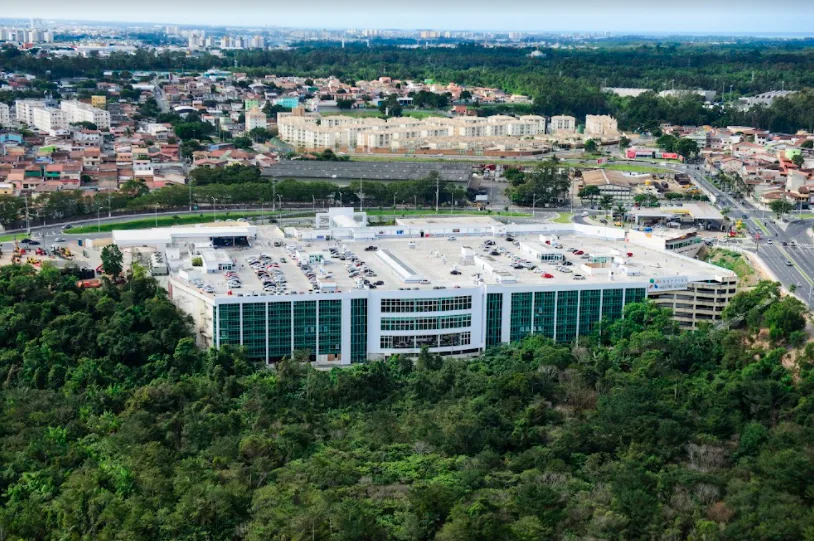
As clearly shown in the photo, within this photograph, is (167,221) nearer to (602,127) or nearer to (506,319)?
(506,319)

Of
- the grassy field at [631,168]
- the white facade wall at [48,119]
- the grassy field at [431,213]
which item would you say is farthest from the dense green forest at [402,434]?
the white facade wall at [48,119]

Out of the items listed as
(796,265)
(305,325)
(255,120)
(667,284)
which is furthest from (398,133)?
(305,325)

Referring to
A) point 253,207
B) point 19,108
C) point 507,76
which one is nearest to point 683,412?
point 253,207

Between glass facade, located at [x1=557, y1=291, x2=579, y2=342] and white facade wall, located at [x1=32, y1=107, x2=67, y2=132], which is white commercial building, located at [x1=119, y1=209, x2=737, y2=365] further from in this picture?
white facade wall, located at [x1=32, y1=107, x2=67, y2=132]

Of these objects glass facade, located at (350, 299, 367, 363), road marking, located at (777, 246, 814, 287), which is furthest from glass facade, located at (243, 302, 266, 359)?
road marking, located at (777, 246, 814, 287)

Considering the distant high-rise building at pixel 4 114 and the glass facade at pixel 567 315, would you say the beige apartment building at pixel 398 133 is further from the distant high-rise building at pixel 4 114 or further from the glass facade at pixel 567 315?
the glass facade at pixel 567 315
